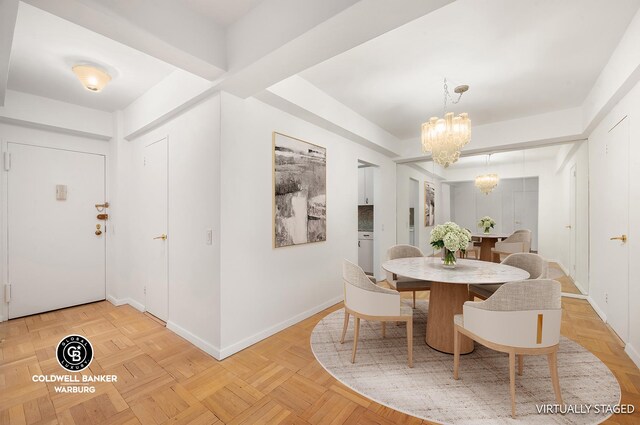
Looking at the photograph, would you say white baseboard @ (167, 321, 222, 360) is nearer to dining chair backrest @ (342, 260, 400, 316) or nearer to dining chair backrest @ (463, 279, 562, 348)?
dining chair backrest @ (342, 260, 400, 316)

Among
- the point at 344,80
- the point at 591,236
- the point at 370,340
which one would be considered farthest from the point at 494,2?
the point at 591,236

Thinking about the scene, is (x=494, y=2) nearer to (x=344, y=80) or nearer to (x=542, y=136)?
(x=344, y=80)

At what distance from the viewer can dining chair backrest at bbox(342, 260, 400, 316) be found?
2.22 m

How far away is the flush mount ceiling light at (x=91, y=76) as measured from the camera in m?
2.53

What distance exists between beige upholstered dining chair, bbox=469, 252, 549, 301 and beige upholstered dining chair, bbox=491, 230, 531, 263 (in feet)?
4.63

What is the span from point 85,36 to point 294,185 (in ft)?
7.23

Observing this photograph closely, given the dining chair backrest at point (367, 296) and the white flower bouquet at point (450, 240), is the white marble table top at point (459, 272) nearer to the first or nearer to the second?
the white flower bouquet at point (450, 240)

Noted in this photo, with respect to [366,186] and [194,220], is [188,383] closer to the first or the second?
[194,220]

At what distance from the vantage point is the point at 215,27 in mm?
2162

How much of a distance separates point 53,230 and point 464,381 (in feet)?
16.2

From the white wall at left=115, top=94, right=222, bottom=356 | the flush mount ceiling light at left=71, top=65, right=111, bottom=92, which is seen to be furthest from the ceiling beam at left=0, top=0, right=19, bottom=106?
the white wall at left=115, top=94, right=222, bottom=356

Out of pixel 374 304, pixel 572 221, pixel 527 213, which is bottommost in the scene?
pixel 374 304


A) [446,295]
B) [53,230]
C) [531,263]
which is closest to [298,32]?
[446,295]

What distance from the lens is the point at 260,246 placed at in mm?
2758
